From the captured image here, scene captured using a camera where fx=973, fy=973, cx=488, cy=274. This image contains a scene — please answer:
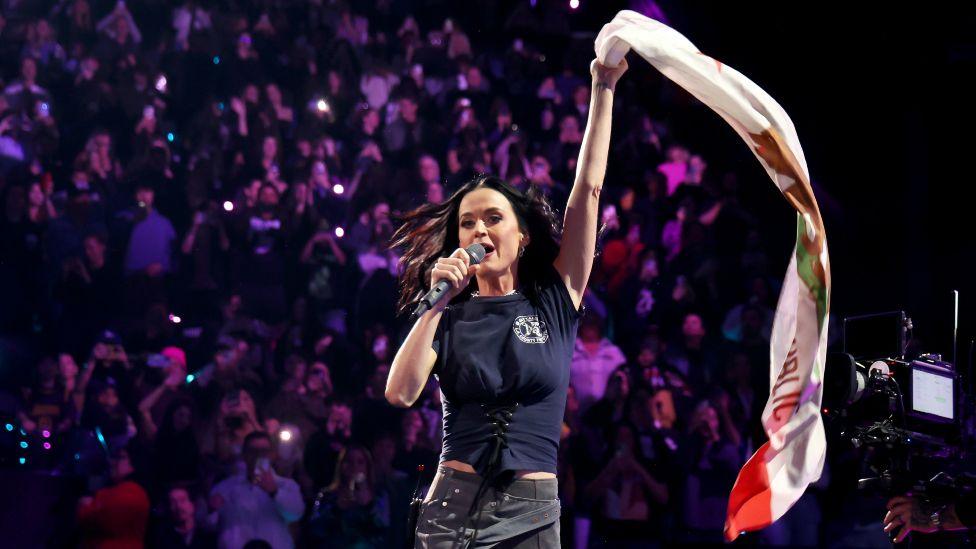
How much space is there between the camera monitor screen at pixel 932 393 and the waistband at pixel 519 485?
54.1 inches

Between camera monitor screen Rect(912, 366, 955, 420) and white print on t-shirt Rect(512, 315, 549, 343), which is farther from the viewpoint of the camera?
camera monitor screen Rect(912, 366, 955, 420)

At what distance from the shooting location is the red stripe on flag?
233 cm

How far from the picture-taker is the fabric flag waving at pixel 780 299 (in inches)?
93.4

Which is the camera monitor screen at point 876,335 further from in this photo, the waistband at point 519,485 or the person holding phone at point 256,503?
the person holding phone at point 256,503

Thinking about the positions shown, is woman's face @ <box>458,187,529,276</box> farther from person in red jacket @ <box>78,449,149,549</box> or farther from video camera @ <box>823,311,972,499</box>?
person in red jacket @ <box>78,449,149,549</box>

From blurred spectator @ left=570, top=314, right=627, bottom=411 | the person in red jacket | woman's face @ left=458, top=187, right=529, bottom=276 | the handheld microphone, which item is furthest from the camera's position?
blurred spectator @ left=570, top=314, right=627, bottom=411

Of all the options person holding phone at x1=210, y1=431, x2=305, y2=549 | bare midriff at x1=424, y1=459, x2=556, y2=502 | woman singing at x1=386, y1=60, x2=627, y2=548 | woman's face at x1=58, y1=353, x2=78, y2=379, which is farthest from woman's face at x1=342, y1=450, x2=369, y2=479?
bare midriff at x1=424, y1=459, x2=556, y2=502

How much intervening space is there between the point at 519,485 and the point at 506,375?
26 centimetres

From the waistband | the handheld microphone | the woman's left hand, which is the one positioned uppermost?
the woman's left hand

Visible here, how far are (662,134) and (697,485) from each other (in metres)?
3.06

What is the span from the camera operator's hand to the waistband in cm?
130

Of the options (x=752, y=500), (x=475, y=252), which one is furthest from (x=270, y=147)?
(x=752, y=500)

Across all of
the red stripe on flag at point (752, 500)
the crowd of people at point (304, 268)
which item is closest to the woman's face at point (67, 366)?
the crowd of people at point (304, 268)

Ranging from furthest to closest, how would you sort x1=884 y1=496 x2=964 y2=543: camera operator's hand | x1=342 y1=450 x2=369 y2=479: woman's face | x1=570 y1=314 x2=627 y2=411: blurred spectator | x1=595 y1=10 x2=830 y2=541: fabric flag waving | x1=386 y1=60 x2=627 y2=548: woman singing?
x1=570 y1=314 x2=627 y2=411: blurred spectator < x1=342 y1=450 x2=369 y2=479: woman's face < x1=884 y1=496 x2=964 y2=543: camera operator's hand < x1=595 y1=10 x2=830 y2=541: fabric flag waving < x1=386 y1=60 x2=627 y2=548: woman singing
